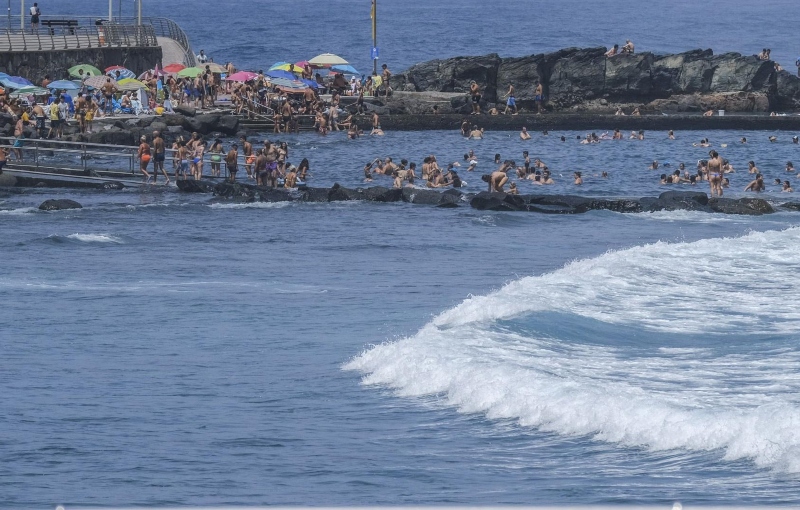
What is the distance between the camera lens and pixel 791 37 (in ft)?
432

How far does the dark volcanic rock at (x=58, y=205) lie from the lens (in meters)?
31.0

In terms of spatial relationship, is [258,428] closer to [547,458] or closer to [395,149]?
[547,458]

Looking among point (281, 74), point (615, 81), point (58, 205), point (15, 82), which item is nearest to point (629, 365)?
point (58, 205)

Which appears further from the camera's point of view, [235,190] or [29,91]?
[29,91]

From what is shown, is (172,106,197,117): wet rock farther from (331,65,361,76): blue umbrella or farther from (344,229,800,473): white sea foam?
(344,229,800,473): white sea foam

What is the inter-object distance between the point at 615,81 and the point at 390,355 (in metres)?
48.7

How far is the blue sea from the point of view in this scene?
36.5 feet

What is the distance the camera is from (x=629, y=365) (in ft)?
49.6

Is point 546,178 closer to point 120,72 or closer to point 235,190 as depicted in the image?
point 235,190

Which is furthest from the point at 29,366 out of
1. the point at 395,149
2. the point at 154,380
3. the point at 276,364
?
the point at 395,149

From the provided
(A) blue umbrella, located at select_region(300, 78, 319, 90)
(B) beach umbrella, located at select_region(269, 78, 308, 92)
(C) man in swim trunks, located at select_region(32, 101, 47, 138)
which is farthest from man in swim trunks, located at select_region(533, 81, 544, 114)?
(C) man in swim trunks, located at select_region(32, 101, 47, 138)

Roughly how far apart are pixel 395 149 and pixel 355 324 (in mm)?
29510

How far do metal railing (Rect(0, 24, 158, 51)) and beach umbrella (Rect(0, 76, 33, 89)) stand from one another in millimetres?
4390

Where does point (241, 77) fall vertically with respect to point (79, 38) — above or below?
below
